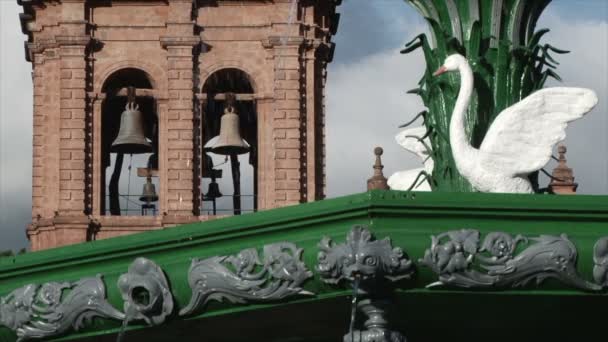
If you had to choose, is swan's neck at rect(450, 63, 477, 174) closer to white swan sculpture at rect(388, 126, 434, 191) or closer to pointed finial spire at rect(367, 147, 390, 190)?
white swan sculpture at rect(388, 126, 434, 191)

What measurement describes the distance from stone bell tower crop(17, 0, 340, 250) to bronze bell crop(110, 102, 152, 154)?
3.61 metres

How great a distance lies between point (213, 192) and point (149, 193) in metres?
1.61

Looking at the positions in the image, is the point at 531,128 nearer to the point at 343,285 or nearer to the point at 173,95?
the point at 343,285

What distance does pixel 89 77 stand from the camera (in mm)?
58312

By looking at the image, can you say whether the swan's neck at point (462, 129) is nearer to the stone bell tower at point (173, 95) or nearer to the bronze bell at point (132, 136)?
the bronze bell at point (132, 136)

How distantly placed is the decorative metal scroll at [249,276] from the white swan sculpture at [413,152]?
200 centimetres

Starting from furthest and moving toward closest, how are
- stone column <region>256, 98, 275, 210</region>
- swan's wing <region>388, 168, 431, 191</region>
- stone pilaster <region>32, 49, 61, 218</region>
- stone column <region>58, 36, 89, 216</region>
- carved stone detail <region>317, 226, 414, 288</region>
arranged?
1. stone pilaster <region>32, 49, 61, 218</region>
2. stone column <region>58, 36, 89, 216</region>
3. stone column <region>256, 98, 275, 210</region>
4. swan's wing <region>388, 168, 431, 191</region>
5. carved stone detail <region>317, 226, 414, 288</region>

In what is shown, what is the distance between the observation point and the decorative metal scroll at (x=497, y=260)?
28.5ft

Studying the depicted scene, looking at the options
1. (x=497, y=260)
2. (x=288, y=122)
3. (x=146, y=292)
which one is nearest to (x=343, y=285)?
(x=497, y=260)

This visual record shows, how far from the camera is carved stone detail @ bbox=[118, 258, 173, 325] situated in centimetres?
912

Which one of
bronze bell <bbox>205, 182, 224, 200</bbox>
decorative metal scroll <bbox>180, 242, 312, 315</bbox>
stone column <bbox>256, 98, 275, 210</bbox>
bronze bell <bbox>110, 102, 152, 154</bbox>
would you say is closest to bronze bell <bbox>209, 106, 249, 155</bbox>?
bronze bell <bbox>110, 102, 152, 154</bbox>

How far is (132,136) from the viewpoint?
5072 centimetres

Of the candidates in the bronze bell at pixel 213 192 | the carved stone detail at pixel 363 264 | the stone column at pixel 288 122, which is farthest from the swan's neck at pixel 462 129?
the stone column at pixel 288 122

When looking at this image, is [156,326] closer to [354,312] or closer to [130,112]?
[354,312]
